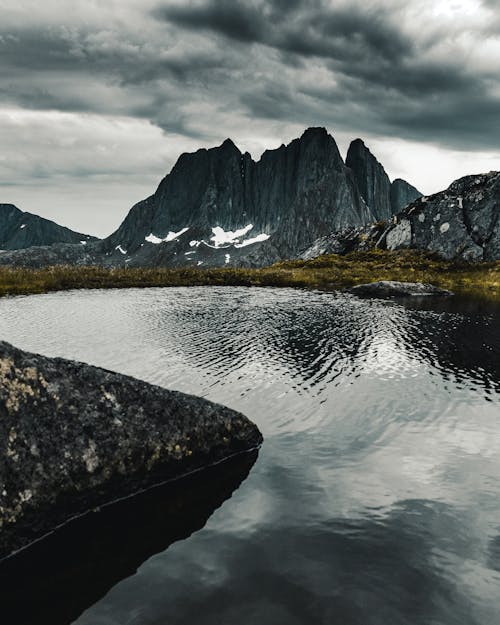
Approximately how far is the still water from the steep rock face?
460ft

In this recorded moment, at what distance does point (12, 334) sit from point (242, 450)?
33.9m

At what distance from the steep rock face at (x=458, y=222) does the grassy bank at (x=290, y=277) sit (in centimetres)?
1282

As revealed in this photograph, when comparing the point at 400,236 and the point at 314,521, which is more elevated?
the point at 400,236

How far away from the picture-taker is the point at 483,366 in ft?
100

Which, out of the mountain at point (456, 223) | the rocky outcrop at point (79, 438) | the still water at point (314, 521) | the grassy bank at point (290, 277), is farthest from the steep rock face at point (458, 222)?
the rocky outcrop at point (79, 438)

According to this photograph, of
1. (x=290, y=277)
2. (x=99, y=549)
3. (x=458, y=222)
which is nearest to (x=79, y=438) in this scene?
(x=99, y=549)

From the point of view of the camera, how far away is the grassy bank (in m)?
99.8

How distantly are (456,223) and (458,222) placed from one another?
0.76 m

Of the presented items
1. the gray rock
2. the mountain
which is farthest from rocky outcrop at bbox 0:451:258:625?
the gray rock

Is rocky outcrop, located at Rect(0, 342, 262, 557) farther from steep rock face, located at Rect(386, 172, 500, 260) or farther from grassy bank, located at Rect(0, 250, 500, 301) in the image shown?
steep rock face, located at Rect(386, 172, 500, 260)

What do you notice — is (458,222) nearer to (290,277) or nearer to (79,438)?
(290,277)

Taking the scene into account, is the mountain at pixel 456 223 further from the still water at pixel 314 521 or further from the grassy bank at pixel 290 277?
the still water at pixel 314 521

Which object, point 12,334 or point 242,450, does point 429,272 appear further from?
point 242,450

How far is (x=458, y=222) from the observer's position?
158m
